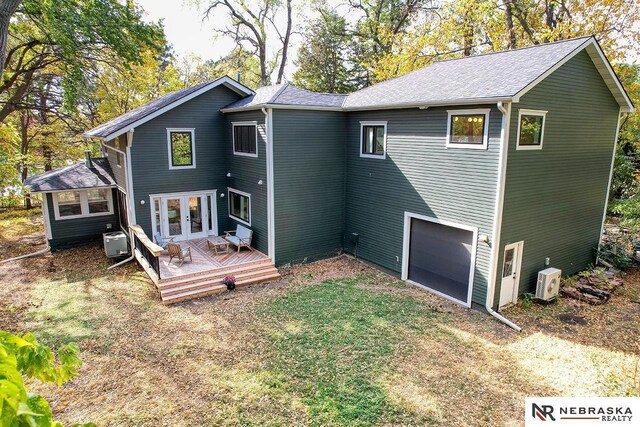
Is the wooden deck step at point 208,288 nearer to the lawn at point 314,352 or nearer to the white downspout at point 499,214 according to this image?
the lawn at point 314,352

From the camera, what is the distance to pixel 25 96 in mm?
Result: 18000

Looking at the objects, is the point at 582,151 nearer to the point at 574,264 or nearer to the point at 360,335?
the point at 574,264

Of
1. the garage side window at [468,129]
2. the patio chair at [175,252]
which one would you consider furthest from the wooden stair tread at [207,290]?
the garage side window at [468,129]

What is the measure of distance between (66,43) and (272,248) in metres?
8.78

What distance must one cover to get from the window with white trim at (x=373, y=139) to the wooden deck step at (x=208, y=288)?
493cm

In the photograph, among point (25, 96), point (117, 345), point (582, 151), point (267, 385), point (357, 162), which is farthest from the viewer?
point (25, 96)

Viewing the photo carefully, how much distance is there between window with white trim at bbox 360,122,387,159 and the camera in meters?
12.4

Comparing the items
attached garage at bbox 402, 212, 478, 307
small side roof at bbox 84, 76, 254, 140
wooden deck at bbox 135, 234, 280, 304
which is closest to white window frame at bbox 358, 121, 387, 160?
attached garage at bbox 402, 212, 478, 307

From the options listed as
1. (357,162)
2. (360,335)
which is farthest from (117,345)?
(357,162)

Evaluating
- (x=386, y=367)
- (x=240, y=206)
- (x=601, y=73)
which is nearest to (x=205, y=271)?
(x=240, y=206)

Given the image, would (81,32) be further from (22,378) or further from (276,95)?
(22,378)

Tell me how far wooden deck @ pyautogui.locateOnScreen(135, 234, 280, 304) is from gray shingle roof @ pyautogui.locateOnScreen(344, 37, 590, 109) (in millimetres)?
6001

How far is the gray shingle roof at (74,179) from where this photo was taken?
46.1ft

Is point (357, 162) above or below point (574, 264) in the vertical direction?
above
